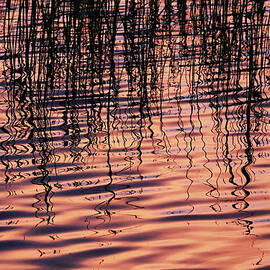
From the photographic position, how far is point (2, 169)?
2996mm

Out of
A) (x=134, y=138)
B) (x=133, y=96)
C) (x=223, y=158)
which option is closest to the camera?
(x=223, y=158)

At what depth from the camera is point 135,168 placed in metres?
3.00

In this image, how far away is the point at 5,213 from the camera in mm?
2551

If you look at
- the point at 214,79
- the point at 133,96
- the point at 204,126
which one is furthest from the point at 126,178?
the point at 214,79

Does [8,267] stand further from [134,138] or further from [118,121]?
[118,121]

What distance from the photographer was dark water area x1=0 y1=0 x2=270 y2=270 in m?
2.26

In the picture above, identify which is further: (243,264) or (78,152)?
(78,152)

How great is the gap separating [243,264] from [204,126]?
4.97 ft

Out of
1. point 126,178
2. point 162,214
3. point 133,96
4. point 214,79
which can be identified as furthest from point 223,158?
point 214,79

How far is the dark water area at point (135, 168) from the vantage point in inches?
89.1

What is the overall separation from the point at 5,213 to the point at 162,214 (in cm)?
51

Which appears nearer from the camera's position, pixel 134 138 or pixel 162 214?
pixel 162 214

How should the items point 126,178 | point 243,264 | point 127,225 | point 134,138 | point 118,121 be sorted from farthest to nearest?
point 118,121
point 134,138
point 126,178
point 127,225
point 243,264

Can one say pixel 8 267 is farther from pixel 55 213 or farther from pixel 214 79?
pixel 214 79
